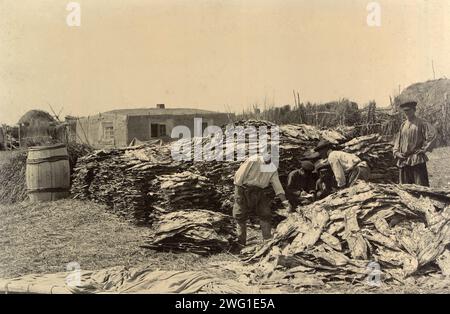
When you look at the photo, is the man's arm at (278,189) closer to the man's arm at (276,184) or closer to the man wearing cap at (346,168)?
the man's arm at (276,184)

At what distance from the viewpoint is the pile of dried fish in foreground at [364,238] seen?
25.4 feet

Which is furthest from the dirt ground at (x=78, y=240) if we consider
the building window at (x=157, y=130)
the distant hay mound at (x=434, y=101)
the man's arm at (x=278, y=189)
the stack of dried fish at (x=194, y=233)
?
the building window at (x=157, y=130)

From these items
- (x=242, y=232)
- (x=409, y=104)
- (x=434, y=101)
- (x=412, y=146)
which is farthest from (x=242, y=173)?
(x=434, y=101)

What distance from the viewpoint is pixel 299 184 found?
8672 millimetres

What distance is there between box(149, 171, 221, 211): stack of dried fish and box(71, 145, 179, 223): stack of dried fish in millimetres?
136

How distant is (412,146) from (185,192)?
349cm

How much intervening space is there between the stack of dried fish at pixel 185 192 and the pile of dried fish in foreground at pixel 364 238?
1.10 meters

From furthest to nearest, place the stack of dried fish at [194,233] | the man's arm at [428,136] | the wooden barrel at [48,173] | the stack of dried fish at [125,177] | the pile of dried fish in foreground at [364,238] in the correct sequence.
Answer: the wooden barrel at [48,173] < the stack of dried fish at [125,177] < the man's arm at [428,136] < the stack of dried fish at [194,233] < the pile of dried fish in foreground at [364,238]

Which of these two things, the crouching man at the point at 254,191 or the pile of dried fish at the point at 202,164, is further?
the pile of dried fish at the point at 202,164

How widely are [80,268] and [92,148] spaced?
2.04 m
